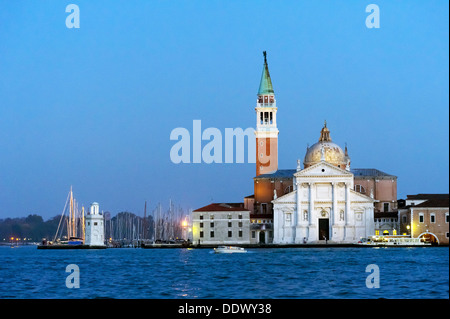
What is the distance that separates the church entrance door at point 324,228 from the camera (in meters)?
71.4

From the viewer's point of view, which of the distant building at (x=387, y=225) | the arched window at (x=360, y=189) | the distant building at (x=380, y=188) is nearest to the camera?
the distant building at (x=387, y=225)

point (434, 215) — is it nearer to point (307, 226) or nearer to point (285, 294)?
point (307, 226)

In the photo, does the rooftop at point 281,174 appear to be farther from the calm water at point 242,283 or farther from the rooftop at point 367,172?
the calm water at point 242,283

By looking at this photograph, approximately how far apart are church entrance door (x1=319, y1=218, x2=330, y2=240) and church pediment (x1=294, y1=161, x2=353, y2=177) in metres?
4.10

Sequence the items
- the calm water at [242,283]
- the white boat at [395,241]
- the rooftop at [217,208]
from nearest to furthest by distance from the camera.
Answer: the calm water at [242,283] → the white boat at [395,241] → the rooftop at [217,208]

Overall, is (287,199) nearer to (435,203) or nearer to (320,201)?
(320,201)

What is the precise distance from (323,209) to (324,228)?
1780 mm

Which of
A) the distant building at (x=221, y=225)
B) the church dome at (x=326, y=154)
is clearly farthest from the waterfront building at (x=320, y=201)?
the distant building at (x=221, y=225)

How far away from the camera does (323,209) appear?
70.9 m

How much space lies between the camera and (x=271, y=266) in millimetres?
39594

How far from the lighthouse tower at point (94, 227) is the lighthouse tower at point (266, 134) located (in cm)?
1565

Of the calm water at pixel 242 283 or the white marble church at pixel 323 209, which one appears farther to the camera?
the white marble church at pixel 323 209

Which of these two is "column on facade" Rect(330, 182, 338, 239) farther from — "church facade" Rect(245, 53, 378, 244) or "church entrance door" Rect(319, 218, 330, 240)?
"church entrance door" Rect(319, 218, 330, 240)
